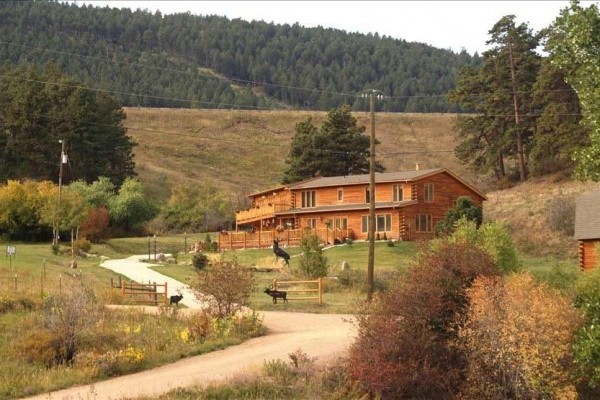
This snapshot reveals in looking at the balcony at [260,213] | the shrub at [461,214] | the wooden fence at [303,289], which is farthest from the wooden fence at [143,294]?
the balcony at [260,213]

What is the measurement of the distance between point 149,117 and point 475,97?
77.3 metres

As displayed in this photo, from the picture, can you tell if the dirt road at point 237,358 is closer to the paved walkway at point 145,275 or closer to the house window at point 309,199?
the paved walkway at point 145,275

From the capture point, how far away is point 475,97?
247ft

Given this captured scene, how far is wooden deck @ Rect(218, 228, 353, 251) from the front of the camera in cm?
5950

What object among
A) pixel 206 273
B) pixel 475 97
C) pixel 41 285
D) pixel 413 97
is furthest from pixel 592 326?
pixel 413 97

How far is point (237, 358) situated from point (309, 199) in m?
44.9

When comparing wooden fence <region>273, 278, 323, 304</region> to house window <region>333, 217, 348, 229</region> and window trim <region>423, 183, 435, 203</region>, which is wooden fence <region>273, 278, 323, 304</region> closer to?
house window <region>333, 217, 348, 229</region>

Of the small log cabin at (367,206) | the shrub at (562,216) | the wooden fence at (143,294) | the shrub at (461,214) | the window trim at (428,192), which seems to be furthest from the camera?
the window trim at (428,192)

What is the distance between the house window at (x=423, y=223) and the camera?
59.8m

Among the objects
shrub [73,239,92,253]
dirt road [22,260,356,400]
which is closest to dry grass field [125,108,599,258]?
shrub [73,239,92,253]

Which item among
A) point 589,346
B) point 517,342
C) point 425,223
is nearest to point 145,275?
point 425,223

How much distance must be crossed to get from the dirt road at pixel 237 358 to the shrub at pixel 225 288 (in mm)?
1523

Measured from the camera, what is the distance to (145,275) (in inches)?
1695

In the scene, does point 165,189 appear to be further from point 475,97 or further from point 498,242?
point 498,242
